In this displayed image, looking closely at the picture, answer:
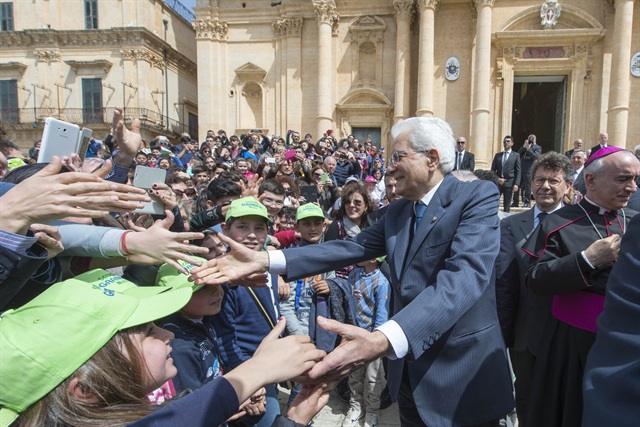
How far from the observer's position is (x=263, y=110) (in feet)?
76.1

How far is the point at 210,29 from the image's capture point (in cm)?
2261

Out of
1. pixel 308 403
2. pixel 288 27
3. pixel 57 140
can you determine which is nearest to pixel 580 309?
pixel 308 403

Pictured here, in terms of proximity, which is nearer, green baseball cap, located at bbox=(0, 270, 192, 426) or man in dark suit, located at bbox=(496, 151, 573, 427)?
green baseball cap, located at bbox=(0, 270, 192, 426)

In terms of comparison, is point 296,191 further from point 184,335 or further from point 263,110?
point 263,110

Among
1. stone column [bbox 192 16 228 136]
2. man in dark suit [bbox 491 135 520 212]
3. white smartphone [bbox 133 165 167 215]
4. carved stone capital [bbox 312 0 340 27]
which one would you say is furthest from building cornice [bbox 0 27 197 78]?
white smartphone [bbox 133 165 167 215]

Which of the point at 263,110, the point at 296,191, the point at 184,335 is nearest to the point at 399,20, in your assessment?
the point at 263,110

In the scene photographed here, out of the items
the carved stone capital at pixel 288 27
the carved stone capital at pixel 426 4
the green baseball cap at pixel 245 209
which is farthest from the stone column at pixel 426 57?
the green baseball cap at pixel 245 209

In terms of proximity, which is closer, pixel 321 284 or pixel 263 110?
pixel 321 284

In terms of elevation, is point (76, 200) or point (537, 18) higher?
point (537, 18)

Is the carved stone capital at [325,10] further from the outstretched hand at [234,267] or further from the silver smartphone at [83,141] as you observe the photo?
the outstretched hand at [234,267]

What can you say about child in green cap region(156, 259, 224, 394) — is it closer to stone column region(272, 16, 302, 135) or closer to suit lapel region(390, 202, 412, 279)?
suit lapel region(390, 202, 412, 279)

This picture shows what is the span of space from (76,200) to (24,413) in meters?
0.71

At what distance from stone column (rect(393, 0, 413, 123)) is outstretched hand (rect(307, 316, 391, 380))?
20207 mm

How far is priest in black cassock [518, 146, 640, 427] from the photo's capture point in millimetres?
2582
